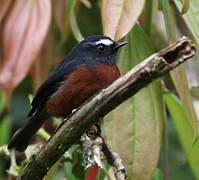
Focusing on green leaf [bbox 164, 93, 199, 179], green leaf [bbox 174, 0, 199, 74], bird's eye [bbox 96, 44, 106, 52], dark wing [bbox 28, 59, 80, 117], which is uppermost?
green leaf [bbox 174, 0, 199, 74]

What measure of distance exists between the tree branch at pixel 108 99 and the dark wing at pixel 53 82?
54 cm

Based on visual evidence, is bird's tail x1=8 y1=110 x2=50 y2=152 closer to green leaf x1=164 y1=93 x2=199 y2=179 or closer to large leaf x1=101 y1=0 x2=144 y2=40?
green leaf x1=164 y1=93 x2=199 y2=179

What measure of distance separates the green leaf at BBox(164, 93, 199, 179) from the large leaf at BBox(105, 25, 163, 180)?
0.42ft

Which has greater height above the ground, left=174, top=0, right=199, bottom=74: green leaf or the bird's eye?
left=174, top=0, right=199, bottom=74: green leaf

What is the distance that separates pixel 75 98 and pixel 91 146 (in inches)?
21.1

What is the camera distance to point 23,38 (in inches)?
94.8

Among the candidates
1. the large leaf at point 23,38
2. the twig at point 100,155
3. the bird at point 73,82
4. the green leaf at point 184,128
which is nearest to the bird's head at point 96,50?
the bird at point 73,82

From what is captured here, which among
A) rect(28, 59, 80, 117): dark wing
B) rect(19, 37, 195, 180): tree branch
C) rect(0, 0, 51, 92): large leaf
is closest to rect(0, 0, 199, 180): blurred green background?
rect(0, 0, 51, 92): large leaf

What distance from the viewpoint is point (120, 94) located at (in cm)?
162

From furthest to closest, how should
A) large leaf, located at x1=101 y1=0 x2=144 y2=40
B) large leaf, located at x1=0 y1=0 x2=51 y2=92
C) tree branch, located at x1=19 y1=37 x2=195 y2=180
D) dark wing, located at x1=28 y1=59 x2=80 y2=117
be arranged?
dark wing, located at x1=28 y1=59 x2=80 y2=117, large leaf, located at x1=0 y1=0 x2=51 y2=92, large leaf, located at x1=101 y1=0 x2=144 y2=40, tree branch, located at x1=19 y1=37 x2=195 y2=180

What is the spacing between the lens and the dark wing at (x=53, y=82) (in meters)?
2.46

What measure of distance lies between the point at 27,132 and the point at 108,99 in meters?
0.95

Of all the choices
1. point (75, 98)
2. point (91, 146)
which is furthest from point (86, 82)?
point (91, 146)

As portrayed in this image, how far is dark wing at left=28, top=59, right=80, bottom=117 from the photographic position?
2.46 meters
